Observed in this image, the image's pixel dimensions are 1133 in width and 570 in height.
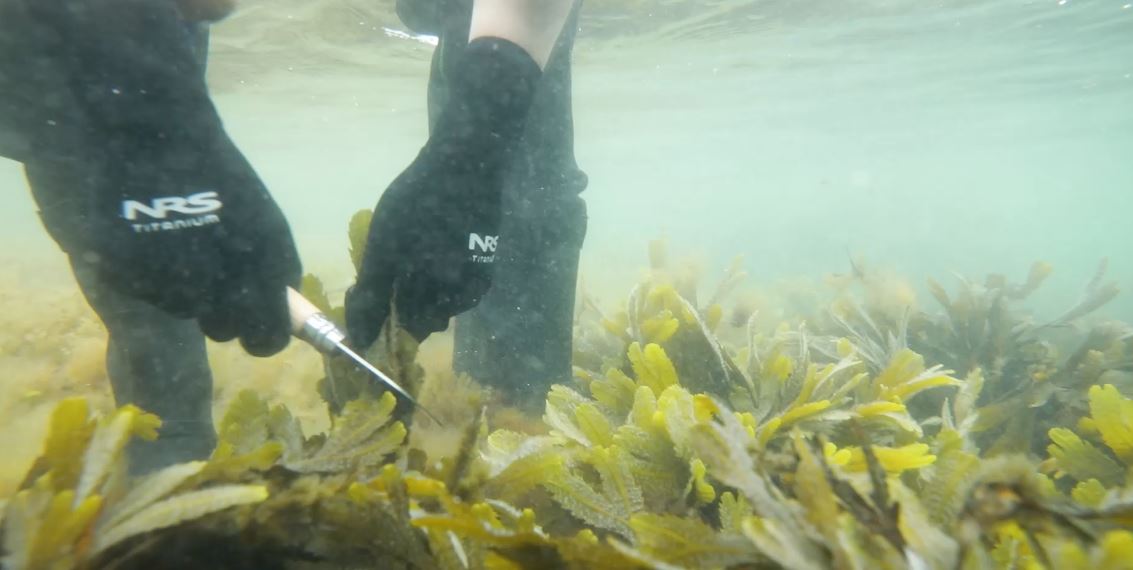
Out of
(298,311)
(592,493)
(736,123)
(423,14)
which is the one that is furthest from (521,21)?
(736,123)

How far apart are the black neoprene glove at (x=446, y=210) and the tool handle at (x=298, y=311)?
0.12 m

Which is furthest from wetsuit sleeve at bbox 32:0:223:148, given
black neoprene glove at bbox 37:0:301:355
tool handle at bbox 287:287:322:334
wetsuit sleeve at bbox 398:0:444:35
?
wetsuit sleeve at bbox 398:0:444:35

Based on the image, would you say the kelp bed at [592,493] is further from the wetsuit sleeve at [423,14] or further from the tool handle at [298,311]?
the wetsuit sleeve at [423,14]

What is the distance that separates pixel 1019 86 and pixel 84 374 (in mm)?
26760

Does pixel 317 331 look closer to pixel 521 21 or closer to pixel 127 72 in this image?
pixel 127 72

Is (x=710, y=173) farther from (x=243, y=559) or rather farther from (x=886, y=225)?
(x=243, y=559)

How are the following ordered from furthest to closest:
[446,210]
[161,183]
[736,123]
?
1. [736,123]
2. [446,210]
3. [161,183]

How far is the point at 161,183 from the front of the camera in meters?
1.67

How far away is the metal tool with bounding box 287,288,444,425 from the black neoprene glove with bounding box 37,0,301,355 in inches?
1.6

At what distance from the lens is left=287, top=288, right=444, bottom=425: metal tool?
5.48ft

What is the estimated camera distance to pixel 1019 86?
21000 mm

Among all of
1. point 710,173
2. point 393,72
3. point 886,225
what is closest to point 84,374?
point 393,72

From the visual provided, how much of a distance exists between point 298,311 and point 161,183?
0.51 metres

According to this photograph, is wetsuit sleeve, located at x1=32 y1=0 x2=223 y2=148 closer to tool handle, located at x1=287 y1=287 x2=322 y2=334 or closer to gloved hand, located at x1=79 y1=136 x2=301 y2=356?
gloved hand, located at x1=79 y1=136 x2=301 y2=356
